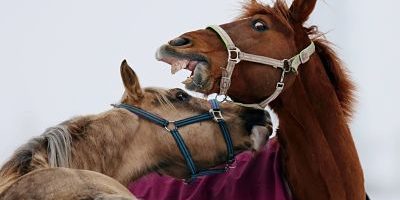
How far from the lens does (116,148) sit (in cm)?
312

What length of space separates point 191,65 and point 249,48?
250 millimetres

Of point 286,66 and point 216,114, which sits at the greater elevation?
point 286,66

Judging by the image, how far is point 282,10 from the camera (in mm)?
3277

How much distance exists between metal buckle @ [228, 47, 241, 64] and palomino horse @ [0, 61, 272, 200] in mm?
315

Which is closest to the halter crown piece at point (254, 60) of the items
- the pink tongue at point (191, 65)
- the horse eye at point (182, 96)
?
the pink tongue at point (191, 65)

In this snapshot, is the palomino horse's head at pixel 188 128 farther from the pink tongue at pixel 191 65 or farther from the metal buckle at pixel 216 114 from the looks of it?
the pink tongue at pixel 191 65

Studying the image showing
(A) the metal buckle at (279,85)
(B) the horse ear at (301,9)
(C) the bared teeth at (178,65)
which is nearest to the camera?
(C) the bared teeth at (178,65)

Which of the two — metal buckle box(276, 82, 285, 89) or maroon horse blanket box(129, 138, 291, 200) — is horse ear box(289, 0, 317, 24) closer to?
metal buckle box(276, 82, 285, 89)

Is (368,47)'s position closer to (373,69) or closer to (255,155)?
(373,69)

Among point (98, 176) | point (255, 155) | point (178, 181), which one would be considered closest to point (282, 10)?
point (255, 155)

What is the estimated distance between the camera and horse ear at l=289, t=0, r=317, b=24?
10.6ft

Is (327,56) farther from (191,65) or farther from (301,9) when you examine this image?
(191,65)

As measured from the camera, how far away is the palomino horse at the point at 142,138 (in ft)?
9.80

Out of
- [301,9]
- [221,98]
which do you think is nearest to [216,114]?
[221,98]
